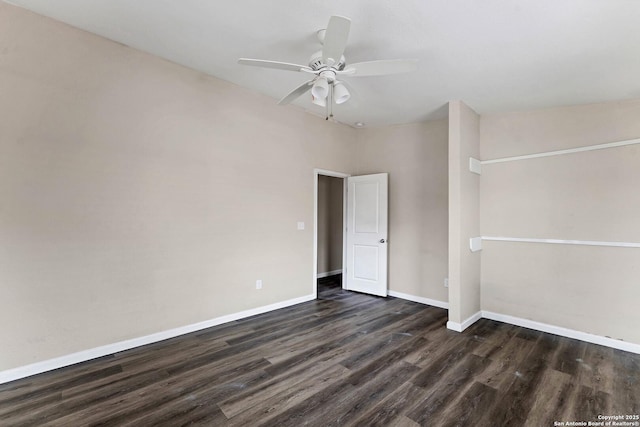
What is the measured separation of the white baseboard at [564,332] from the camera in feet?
10.1

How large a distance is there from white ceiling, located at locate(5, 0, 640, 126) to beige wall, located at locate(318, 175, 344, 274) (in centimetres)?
330

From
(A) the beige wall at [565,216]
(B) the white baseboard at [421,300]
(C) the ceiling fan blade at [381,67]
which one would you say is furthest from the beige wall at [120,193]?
(A) the beige wall at [565,216]

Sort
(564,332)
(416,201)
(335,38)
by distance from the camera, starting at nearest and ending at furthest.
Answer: (335,38)
(564,332)
(416,201)

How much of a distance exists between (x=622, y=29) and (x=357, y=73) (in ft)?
6.51

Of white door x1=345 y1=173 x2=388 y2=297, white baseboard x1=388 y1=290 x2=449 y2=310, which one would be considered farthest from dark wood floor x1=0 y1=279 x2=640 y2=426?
white door x1=345 y1=173 x2=388 y2=297

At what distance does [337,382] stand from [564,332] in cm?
292

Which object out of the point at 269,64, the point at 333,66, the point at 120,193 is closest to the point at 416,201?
the point at 333,66

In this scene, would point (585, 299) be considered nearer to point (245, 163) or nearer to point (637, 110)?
point (637, 110)

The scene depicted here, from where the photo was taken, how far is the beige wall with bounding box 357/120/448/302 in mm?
4414

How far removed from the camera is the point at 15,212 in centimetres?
233

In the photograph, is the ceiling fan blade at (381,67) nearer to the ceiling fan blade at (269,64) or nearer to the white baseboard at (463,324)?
the ceiling fan blade at (269,64)

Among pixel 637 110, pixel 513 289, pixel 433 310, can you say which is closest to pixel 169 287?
pixel 433 310

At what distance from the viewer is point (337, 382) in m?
2.40

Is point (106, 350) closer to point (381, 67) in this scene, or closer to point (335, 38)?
point (335, 38)
